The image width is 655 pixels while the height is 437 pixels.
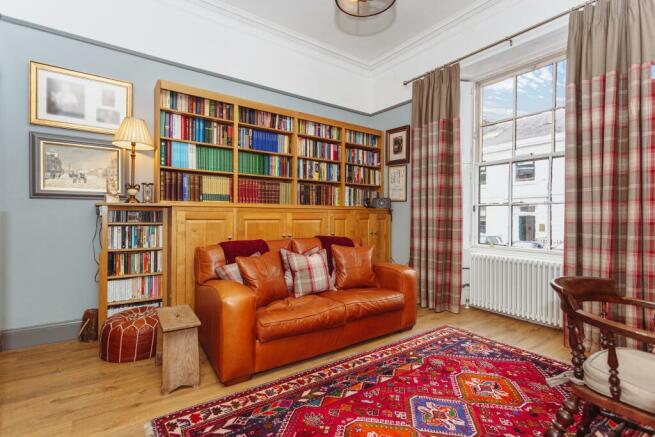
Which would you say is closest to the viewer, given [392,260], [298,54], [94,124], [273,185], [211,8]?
[94,124]

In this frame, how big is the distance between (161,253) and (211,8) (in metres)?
2.61

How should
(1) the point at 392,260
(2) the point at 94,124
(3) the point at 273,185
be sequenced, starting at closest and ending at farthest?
(2) the point at 94,124 → (3) the point at 273,185 → (1) the point at 392,260

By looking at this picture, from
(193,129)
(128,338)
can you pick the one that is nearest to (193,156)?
(193,129)

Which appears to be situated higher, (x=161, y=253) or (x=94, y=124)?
(x=94, y=124)

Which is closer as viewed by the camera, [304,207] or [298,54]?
[304,207]

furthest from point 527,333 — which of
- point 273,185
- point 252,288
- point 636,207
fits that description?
point 273,185

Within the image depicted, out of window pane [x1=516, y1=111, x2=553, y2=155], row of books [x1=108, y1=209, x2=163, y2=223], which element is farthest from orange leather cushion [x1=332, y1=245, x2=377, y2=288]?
window pane [x1=516, y1=111, x2=553, y2=155]

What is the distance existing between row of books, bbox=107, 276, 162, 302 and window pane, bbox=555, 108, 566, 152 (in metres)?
4.12

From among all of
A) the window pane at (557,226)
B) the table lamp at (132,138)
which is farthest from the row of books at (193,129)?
the window pane at (557,226)

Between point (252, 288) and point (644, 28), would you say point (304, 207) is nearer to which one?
point (252, 288)

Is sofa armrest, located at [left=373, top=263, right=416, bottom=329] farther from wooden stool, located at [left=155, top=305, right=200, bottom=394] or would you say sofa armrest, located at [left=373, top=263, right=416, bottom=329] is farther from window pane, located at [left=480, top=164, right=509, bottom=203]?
wooden stool, located at [left=155, top=305, right=200, bottom=394]

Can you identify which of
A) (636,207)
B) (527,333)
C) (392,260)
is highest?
(636,207)

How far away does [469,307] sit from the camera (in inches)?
153

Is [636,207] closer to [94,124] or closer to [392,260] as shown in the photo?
[392,260]
